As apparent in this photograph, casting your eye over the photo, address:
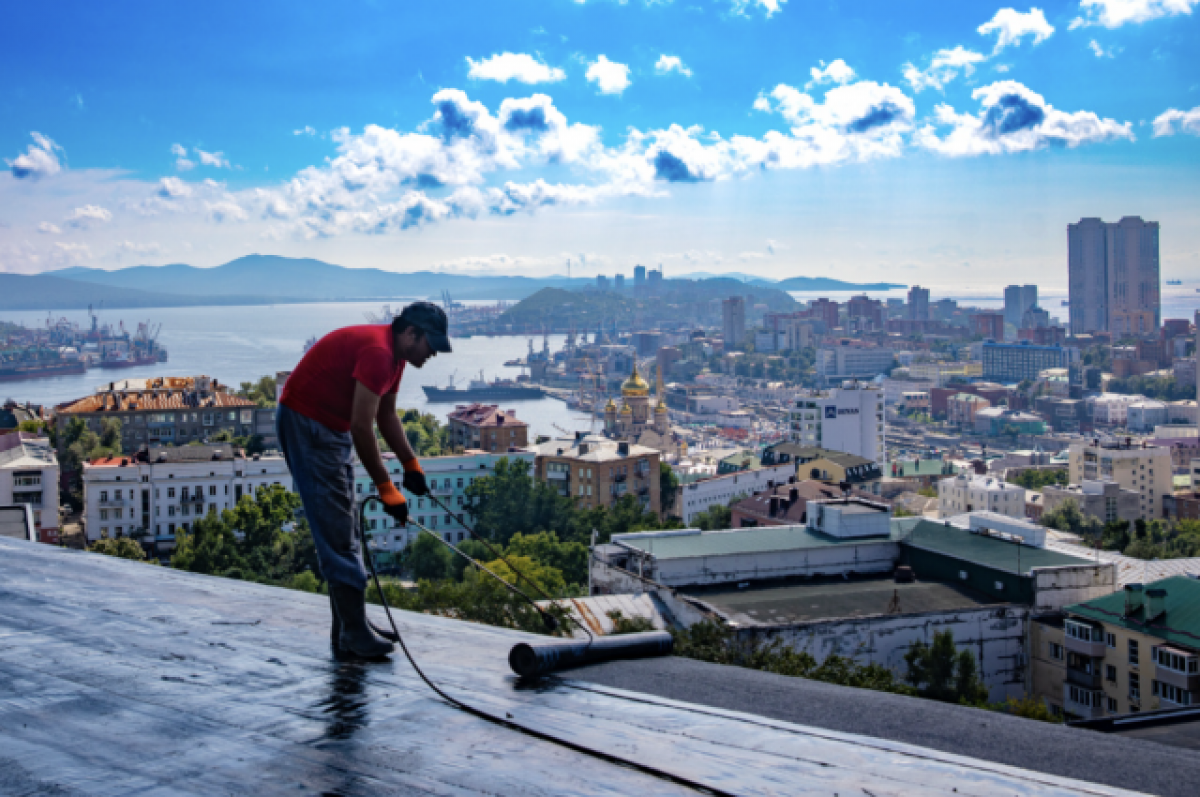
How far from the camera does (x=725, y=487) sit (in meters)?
17.2

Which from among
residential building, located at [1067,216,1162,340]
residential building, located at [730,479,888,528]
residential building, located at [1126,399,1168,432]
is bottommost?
residential building, located at [1126,399,1168,432]

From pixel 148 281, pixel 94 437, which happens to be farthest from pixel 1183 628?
pixel 148 281

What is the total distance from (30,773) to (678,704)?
0.67 metres

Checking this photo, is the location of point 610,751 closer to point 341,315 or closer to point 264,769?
point 264,769

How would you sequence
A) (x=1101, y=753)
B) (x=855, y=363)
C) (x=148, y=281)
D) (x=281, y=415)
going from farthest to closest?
(x=148, y=281) < (x=855, y=363) < (x=281, y=415) < (x=1101, y=753)

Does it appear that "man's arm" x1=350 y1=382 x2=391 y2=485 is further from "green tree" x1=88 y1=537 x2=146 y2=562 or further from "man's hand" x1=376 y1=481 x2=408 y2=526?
"green tree" x1=88 y1=537 x2=146 y2=562

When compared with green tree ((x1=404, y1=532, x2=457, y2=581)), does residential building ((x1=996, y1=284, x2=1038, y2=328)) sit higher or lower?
higher

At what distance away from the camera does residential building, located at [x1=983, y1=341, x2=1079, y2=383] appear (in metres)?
53.0

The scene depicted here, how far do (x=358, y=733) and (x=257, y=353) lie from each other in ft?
176

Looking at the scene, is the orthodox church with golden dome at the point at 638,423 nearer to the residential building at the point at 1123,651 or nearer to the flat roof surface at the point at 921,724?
the residential building at the point at 1123,651

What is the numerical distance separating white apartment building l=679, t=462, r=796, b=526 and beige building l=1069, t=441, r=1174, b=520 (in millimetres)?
7295

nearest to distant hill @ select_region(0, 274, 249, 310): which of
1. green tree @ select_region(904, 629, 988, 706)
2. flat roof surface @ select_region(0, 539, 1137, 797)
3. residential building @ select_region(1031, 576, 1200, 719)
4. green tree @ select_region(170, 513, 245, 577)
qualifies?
green tree @ select_region(170, 513, 245, 577)

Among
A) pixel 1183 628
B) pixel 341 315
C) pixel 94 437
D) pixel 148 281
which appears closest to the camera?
pixel 1183 628

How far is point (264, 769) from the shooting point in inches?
37.5
